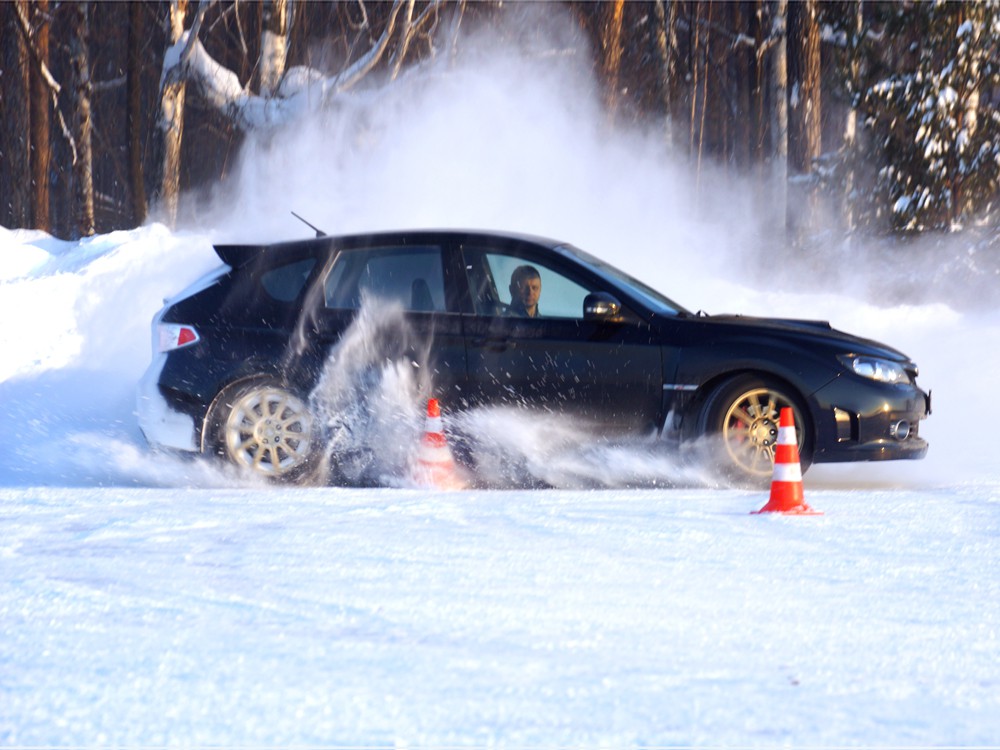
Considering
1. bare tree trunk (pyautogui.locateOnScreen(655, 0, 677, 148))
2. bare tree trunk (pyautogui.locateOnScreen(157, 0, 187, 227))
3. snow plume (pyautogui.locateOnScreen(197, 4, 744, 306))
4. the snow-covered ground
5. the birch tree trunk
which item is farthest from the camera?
bare tree trunk (pyautogui.locateOnScreen(655, 0, 677, 148))

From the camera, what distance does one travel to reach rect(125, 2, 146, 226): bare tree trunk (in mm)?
31328

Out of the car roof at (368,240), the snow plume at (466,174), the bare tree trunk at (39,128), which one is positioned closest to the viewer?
the car roof at (368,240)

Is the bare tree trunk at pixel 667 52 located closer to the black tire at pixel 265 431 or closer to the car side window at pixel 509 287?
the car side window at pixel 509 287

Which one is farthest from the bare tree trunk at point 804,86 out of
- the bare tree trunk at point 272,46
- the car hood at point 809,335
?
the car hood at point 809,335

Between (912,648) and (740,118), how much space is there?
4194 cm

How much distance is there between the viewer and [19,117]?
35.3 meters

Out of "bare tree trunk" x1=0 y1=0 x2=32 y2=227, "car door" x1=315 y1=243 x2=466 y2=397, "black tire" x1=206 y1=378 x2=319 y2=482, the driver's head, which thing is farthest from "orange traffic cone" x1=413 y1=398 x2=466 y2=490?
"bare tree trunk" x1=0 y1=0 x2=32 y2=227

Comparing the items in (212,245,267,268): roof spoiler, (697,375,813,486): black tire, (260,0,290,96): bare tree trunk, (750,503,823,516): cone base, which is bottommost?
(750,503,823,516): cone base

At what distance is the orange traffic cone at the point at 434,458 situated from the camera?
331 inches

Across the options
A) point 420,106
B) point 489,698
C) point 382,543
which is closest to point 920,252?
point 420,106

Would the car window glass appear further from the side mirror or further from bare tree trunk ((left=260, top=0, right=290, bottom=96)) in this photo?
bare tree trunk ((left=260, top=0, right=290, bottom=96))

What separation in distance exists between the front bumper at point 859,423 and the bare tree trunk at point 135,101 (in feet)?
81.4

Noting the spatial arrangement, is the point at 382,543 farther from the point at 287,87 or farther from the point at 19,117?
the point at 19,117

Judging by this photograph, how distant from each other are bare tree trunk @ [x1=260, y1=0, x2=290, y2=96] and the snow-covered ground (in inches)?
481
